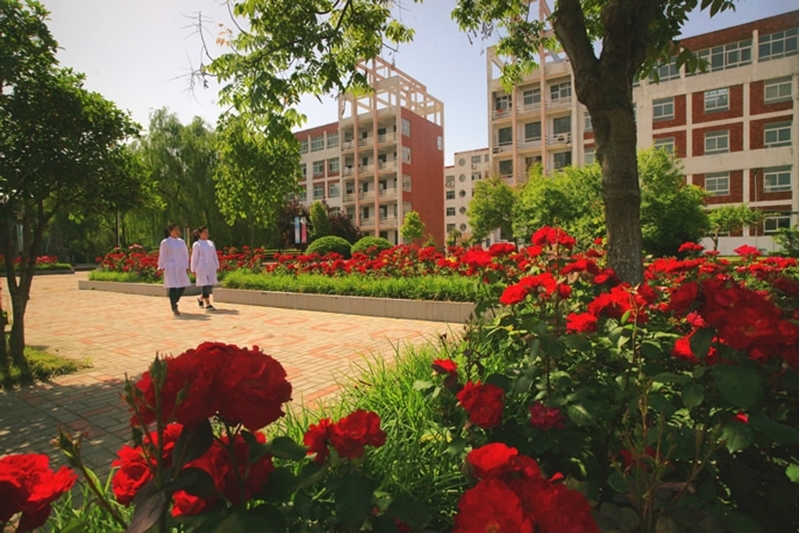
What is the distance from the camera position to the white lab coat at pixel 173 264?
9320mm

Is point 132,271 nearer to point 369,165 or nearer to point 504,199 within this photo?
point 504,199

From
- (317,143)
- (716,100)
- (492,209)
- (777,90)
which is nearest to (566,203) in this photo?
(492,209)

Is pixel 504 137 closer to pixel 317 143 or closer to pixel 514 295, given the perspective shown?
pixel 317 143

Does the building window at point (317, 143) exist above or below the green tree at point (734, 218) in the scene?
above

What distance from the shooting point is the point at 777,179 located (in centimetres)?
2905

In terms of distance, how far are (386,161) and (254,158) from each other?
41.9m

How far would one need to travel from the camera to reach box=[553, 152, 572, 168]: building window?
35.7 m

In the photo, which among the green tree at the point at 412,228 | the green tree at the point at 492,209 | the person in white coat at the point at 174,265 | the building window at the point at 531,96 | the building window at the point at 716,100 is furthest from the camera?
the green tree at the point at 412,228

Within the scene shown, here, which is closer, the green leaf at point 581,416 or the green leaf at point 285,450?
the green leaf at point 285,450

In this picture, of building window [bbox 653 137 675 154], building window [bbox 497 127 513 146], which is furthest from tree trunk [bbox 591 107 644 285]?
building window [bbox 497 127 513 146]

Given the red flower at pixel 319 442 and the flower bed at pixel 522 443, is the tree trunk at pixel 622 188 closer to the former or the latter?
the flower bed at pixel 522 443

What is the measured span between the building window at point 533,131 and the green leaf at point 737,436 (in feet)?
126

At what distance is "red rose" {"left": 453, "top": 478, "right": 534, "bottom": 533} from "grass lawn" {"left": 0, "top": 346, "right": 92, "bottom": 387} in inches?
218

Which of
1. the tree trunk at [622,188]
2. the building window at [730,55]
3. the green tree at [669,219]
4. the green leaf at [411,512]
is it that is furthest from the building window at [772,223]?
the green leaf at [411,512]
